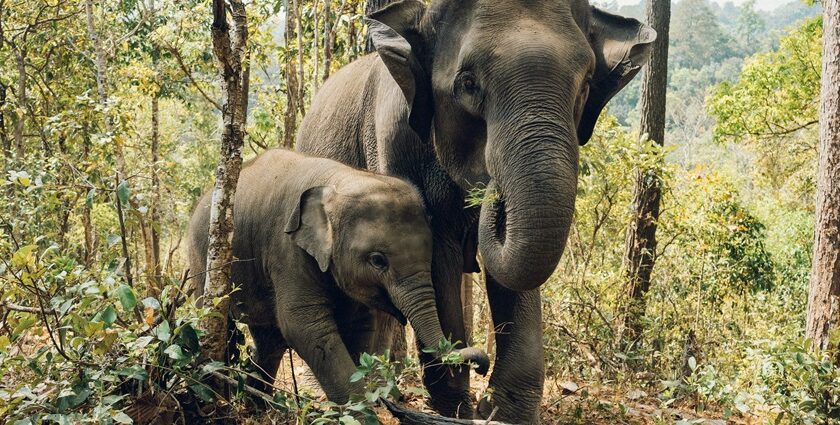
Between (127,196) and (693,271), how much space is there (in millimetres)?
7983

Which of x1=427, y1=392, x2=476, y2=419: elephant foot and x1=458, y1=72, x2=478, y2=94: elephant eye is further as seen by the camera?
x1=427, y1=392, x2=476, y2=419: elephant foot

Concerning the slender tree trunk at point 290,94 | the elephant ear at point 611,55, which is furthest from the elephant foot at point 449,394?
the slender tree trunk at point 290,94

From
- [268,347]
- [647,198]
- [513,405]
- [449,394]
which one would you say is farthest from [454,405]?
[647,198]

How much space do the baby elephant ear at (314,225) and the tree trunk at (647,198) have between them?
4519 mm

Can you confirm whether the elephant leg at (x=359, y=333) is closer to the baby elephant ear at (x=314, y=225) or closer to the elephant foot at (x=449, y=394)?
the elephant foot at (x=449, y=394)

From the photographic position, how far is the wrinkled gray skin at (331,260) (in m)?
5.31

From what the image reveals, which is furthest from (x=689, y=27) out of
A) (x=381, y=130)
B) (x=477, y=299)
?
(x=381, y=130)

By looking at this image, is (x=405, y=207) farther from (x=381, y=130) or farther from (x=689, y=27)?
(x=689, y=27)

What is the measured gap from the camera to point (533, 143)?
454 centimetres

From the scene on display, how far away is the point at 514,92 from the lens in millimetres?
4664

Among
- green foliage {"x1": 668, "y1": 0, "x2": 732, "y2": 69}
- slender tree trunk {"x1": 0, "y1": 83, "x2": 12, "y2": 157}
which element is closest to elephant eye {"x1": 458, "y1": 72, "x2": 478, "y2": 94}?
slender tree trunk {"x1": 0, "y1": 83, "x2": 12, "y2": 157}

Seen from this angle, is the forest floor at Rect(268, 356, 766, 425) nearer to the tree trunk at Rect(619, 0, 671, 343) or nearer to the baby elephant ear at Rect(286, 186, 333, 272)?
the baby elephant ear at Rect(286, 186, 333, 272)

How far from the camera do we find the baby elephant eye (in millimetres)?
5355

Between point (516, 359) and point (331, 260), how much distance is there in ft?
3.90
